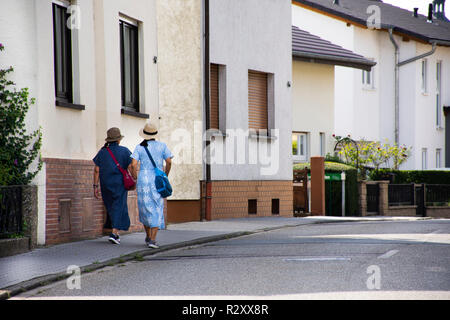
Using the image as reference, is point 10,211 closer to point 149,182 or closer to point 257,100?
point 149,182

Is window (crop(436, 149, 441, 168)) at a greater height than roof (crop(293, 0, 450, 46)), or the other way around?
roof (crop(293, 0, 450, 46))

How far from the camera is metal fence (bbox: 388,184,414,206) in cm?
2731

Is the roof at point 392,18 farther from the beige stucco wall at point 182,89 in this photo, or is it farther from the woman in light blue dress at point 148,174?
the woman in light blue dress at point 148,174

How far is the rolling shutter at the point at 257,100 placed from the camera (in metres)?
21.7

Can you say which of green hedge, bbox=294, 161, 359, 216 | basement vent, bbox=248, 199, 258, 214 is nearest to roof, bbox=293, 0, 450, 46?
green hedge, bbox=294, 161, 359, 216

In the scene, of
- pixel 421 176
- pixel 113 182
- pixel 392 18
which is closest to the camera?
pixel 113 182

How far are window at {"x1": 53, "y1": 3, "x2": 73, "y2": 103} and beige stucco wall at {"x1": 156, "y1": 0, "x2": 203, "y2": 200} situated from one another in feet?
15.9

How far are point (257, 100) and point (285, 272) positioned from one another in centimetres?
1297

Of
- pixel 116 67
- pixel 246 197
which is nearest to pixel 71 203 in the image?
pixel 116 67

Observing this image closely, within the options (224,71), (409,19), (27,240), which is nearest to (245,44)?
(224,71)

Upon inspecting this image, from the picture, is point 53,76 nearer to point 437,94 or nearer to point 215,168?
point 215,168

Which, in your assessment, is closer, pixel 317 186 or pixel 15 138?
pixel 15 138

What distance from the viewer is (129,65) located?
52.9 feet

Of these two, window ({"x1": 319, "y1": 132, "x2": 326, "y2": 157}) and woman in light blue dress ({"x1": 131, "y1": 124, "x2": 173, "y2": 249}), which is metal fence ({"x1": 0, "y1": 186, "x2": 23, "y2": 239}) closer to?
woman in light blue dress ({"x1": 131, "y1": 124, "x2": 173, "y2": 249})
